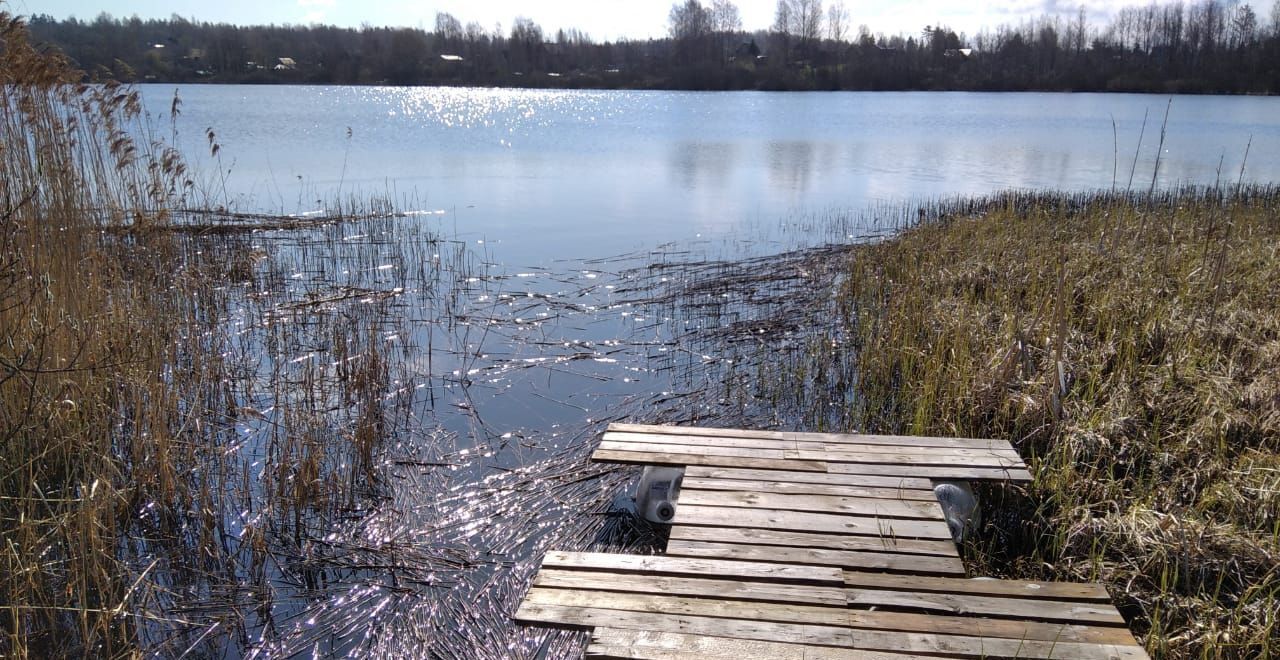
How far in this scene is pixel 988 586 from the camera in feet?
10.2

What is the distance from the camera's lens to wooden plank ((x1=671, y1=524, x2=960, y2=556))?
3.38 meters

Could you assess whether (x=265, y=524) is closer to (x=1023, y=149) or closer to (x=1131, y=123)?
(x=1023, y=149)

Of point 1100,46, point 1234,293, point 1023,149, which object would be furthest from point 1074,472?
point 1100,46

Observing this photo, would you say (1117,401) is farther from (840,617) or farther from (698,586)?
(698,586)

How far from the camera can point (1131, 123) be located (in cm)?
2934

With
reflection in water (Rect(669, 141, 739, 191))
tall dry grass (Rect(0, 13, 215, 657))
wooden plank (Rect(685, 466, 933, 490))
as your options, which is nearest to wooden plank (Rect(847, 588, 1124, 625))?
wooden plank (Rect(685, 466, 933, 490))

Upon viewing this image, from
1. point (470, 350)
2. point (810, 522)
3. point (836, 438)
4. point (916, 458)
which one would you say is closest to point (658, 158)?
point (470, 350)

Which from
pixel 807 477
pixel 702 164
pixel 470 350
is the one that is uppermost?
pixel 702 164

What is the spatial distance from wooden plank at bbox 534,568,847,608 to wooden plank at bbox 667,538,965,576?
178 millimetres

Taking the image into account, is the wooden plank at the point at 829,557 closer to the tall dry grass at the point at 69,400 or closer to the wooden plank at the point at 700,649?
the wooden plank at the point at 700,649

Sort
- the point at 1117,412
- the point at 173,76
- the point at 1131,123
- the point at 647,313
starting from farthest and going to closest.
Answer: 1. the point at 173,76
2. the point at 1131,123
3. the point at 647,313
4. the point at 1117,412

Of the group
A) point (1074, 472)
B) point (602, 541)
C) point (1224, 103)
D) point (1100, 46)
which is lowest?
point (602, 541)

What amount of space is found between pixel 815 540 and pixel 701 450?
3.35 ft

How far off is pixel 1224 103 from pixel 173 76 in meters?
56.3
